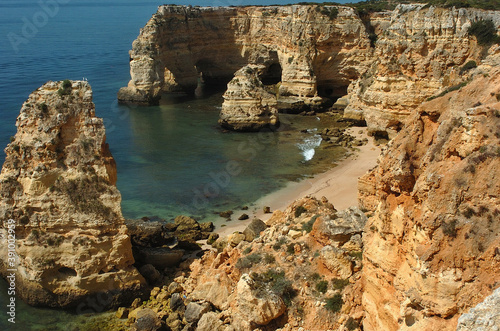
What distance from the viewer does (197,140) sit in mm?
42312

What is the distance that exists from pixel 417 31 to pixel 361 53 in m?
16.4

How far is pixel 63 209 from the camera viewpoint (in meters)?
18.0

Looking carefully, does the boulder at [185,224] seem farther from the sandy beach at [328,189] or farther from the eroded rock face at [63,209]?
the eroded rock face at [63,209]

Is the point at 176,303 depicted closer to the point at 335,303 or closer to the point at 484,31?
the point at 335,303

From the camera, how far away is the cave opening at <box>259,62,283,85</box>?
200 feet

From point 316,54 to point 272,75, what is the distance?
12.4 meters

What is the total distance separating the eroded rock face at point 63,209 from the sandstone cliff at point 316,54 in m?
22.1

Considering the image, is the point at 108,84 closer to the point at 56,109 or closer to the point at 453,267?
the point at 56,109

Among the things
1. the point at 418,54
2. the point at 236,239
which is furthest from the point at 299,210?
the point at 418,54

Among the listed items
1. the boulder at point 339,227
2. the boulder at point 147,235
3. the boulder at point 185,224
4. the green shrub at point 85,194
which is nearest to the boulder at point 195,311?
the boulder at point 339,227

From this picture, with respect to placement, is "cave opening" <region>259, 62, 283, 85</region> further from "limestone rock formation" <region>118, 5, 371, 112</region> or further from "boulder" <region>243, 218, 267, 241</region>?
"boulder" <region>243, 218, 267, 241</region>

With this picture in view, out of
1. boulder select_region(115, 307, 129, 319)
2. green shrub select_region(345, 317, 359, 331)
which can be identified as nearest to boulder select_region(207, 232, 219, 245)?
boulder select_region(115, 307, 129, 319)

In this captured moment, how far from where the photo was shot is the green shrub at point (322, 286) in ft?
48.2

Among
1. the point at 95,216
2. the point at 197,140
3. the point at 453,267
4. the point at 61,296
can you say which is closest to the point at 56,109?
the point at 95,216
